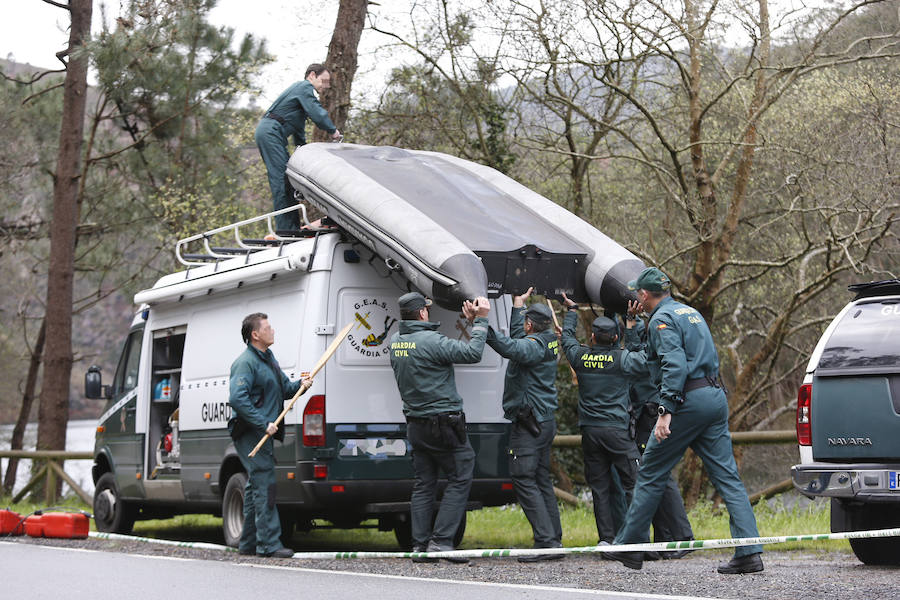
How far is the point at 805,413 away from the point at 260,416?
4015 mm

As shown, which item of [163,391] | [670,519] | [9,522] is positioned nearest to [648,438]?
[670,519]

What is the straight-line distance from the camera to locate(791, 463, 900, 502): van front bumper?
729 centimetres

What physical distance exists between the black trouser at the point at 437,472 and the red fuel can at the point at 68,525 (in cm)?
433

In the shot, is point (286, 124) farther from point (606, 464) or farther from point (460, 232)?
point (606, 464)

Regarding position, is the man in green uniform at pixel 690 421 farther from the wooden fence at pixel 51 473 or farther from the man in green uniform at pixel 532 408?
the wooden fence at pixel 51 473

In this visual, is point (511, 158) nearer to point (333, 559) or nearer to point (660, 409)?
point (333, 559)

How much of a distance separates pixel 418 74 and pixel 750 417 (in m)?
7.99

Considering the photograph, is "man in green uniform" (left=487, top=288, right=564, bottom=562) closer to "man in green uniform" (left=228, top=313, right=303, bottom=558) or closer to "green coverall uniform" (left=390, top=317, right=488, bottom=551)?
"green coverall uniform" (left=390, top=317, right=488, bottom=551)

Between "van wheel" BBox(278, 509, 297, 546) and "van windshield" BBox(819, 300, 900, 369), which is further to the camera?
"van wheel" BBox(278, 509, 297, 546)

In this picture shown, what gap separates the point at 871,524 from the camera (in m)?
7.92

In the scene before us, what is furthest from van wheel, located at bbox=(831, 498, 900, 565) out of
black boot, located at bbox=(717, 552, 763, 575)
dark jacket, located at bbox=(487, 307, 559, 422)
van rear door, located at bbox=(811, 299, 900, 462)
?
dark jacket, located at bbox=(487, 307, 559, 422)

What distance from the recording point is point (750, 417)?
65.8 feet

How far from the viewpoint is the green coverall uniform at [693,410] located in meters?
7.18

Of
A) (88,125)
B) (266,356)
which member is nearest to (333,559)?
(266,356)
